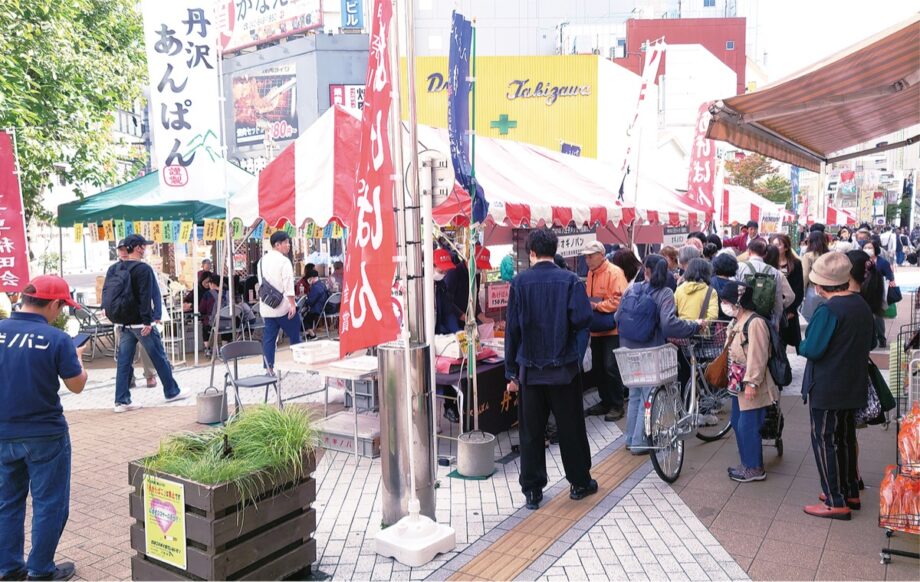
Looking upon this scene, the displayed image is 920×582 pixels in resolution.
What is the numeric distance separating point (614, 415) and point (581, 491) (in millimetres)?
2411

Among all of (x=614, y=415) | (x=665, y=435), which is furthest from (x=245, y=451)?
(x=614, y=415)

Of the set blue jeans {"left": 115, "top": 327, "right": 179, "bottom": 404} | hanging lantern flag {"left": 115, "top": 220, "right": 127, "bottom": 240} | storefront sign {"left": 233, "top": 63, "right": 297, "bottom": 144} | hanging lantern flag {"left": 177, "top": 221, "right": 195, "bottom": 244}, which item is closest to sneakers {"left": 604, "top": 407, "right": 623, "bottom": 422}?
blue jeans {"left": 115, "top": 327, "right": 179, "bottom": 404}

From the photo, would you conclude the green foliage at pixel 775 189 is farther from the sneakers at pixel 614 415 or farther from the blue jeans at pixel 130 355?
the blue jeans at pixel 130 355

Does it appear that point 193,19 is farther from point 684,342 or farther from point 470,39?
point 684,342

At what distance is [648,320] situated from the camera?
19.1 feet

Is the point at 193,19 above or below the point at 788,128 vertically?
above

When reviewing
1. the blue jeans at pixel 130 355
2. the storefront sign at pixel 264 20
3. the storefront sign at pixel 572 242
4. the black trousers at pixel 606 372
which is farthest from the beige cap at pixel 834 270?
the storefront sign at pixel 264 20

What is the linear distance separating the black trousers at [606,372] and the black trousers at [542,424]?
7.82ft

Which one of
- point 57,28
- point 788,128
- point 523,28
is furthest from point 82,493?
point 523,28

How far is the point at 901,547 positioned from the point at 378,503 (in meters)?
3.51

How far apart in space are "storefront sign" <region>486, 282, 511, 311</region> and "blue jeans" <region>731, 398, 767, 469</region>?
274 centimetres

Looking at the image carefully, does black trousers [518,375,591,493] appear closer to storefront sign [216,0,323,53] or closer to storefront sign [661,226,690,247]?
storefront sign [661,226,690,247]

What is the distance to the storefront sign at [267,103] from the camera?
118 feet

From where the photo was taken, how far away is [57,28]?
1207 centimetres
